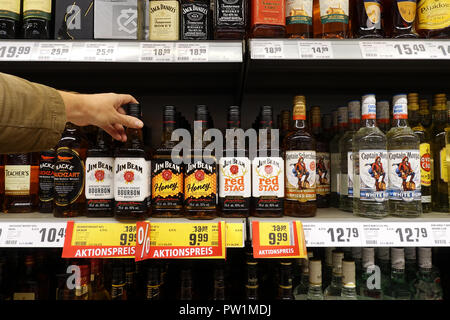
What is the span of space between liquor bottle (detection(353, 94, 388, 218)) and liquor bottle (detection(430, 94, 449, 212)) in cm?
32

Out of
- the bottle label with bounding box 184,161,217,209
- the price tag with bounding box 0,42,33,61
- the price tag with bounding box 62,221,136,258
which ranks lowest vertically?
the price tag with bounding box 62,221,136,258

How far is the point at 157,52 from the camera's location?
0.97 meters

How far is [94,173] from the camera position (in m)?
1.03

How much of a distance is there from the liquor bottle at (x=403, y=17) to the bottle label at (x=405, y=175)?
0.47m

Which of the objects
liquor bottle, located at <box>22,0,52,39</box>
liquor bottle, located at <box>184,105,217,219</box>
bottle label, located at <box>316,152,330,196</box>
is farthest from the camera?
bottle label, located at <box>316,152,330,196</box>

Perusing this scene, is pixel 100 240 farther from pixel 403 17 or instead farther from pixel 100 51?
pixel 403 17

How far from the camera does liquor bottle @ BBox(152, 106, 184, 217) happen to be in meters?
1.03

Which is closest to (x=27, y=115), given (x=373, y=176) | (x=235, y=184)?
(x=235, y=184)

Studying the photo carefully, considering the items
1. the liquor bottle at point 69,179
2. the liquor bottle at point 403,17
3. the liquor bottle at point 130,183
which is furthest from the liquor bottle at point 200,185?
the liquor bottle at point 403,17

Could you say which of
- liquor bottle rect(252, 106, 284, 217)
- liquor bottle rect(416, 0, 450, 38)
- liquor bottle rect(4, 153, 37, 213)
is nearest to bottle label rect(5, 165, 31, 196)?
→ liquor bottle rect(4, 153, 37, 213)

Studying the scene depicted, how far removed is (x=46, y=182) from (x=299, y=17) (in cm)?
115

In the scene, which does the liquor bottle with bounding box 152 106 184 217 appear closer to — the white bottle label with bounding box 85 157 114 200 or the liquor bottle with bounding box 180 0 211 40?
the white bottle label with bounding box 85 157 114 200
